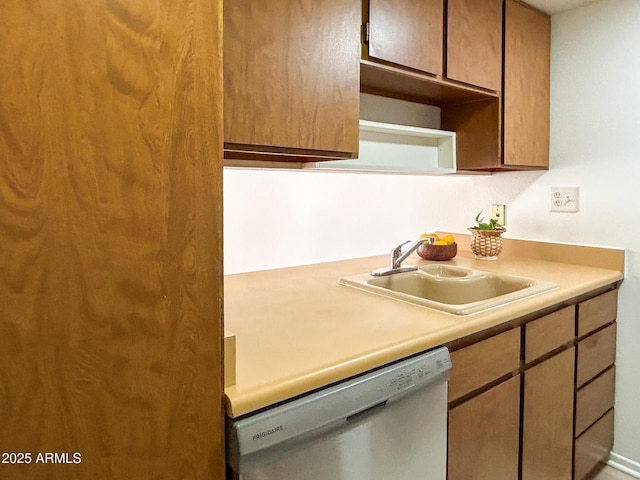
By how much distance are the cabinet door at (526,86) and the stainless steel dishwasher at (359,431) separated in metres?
1.17

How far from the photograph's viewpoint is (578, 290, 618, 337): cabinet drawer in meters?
1.62

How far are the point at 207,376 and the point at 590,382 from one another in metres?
1.64

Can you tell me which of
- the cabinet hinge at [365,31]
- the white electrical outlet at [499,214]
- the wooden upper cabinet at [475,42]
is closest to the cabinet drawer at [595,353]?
the white electrical outlet at [499,214]

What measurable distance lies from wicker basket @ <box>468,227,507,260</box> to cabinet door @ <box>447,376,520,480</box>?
82cm

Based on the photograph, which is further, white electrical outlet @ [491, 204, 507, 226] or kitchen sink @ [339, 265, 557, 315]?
white electrical outlet @ [491, 204, 507, 226]

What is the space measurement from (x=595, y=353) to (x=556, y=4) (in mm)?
1458

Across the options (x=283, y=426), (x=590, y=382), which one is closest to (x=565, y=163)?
(x=590, y=382)

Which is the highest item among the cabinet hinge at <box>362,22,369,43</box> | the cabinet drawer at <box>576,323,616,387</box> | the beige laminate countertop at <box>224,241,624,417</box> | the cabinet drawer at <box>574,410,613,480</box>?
the cabinet hinge at <box>362,22,369,43</box>

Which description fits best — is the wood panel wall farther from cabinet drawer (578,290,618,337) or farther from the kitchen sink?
cabinet drawer (578,290,618,337)

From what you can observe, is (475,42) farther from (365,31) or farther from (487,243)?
(487,243)

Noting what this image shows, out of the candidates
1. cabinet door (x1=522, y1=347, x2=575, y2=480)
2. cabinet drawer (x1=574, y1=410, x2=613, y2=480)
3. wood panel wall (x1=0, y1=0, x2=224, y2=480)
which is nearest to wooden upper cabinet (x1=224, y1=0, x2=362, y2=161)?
wood panel wall (x1=0, y1=0, x2=224, y2=480)

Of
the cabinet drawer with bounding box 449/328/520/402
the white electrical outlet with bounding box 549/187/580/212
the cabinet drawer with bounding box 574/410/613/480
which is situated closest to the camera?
the cabinet drawer with bounding box 449/328/520/402

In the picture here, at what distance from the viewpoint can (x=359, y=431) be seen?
0.91m

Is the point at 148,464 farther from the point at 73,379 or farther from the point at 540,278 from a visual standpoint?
the point at 540,278
